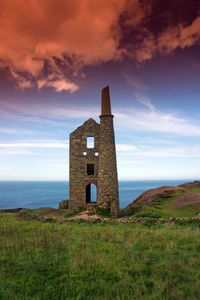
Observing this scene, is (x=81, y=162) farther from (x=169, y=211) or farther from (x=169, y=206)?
(x=169, y=206)

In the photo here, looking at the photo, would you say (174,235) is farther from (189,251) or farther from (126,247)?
(126,247)

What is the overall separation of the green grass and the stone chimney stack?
1036 cm

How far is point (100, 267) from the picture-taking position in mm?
7176

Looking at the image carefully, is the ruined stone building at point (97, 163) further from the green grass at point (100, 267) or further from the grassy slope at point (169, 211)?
the green grass at point (100, 267)

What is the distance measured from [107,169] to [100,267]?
589 inches

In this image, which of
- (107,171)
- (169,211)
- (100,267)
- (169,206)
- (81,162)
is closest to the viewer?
(100,267)

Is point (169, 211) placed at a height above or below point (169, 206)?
below

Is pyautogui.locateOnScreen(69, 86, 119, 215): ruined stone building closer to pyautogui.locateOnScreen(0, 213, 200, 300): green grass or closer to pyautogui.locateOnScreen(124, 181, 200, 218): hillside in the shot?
pyautogui.locateOnScreen(124, 181, 200, 218): hillside

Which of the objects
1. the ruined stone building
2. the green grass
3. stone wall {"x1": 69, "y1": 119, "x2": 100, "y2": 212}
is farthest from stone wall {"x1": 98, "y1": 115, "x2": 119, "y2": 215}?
the green grass

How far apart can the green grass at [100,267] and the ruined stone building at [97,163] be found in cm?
1052

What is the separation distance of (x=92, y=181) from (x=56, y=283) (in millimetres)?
18332

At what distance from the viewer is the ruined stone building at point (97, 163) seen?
21.8 metres

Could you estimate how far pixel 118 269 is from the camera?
6.93m

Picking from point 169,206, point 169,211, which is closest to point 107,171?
point 169,211
